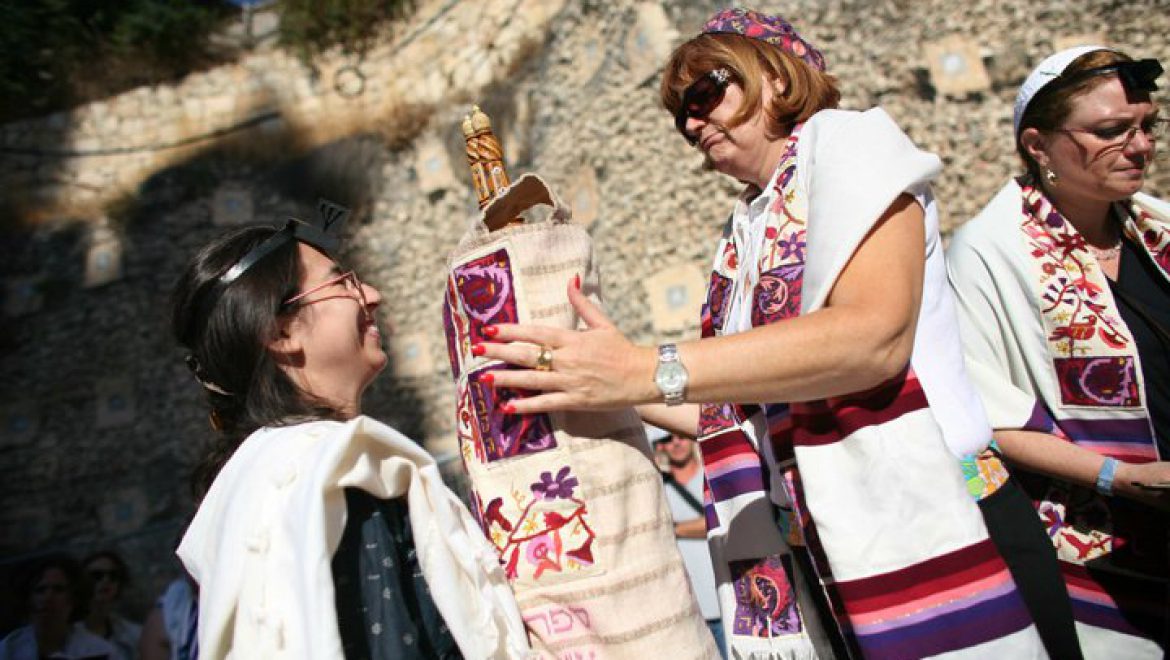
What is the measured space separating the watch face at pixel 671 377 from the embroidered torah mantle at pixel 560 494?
9.5 inches

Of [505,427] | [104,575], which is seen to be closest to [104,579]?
[104,575]

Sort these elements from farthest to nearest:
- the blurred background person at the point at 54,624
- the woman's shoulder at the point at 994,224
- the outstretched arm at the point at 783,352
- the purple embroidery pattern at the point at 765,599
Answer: the blurred background person at the point at 54,624 → the woman's shoulder at the point at 994,224 → the purple embroidery pattern at the point at 765,599 → the outstretched arm at the point at 783,352

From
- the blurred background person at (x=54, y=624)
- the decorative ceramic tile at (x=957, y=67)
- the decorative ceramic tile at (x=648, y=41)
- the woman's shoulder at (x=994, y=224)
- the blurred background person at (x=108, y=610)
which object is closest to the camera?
the woman's shoulder at (x=994, y=224)

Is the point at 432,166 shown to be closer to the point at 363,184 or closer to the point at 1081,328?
the point at 363,184

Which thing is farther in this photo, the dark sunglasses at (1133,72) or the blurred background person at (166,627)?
the blurred background person at (166,627)

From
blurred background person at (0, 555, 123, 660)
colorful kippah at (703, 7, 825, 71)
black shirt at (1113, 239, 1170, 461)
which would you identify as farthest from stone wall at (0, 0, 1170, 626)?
colorful kippah at (703, 7, 825, 71)

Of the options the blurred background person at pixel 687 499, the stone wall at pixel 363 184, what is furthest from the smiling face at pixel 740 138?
the stone wall at pixel 363 184

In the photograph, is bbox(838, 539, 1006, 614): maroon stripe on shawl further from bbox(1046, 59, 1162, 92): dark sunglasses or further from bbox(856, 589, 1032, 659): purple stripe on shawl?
bbox(1046, 59, 1162, 92): dark sunglasses

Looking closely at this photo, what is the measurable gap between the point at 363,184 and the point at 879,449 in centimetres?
938

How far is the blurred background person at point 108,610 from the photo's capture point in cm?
422

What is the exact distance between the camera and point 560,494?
4.31ft

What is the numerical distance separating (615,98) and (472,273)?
609 cm

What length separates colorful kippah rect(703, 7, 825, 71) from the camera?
1531mm

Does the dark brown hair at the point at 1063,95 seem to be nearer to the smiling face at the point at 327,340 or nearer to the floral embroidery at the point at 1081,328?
the floral embroidery at the point at 1081,328
